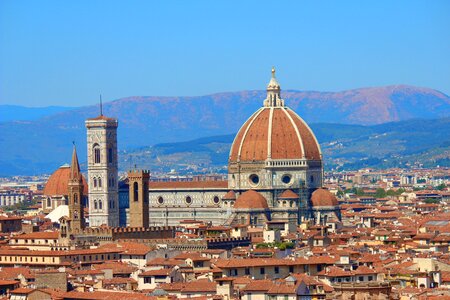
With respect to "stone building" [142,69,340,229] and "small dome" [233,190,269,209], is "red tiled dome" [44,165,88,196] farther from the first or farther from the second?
"small dome" [233,190,269,209]

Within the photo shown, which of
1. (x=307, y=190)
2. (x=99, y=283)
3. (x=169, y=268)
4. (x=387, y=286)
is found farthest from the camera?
(x=307, y=190)

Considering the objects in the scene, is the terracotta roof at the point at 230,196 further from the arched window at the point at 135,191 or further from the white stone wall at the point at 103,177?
the arched window at the point at 135,191

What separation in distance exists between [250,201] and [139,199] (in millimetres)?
12469

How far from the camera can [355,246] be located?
100312mm

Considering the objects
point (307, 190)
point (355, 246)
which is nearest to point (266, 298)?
point (355, 246)

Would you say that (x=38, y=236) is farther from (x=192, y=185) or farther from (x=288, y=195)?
(x=192, y=185)

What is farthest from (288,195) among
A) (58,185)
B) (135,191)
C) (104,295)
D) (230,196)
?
(104,295)

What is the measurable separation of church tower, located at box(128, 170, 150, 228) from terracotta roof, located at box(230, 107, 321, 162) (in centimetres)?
1647

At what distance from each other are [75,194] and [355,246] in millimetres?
29856

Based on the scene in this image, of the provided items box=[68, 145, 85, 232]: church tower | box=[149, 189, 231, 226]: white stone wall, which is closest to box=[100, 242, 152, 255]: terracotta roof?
box=[68, 145, 85, 232]: church tower

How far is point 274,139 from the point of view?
477ft

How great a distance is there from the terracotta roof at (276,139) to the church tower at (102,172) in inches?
393

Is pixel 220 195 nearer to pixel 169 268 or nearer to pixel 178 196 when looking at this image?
pixel 178 196

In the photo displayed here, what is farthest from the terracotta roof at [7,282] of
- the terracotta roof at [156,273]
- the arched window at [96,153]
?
the arched window at [96,153]
